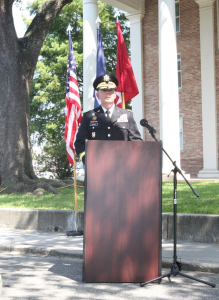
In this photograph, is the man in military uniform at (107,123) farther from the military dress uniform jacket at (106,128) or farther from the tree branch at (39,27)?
the tree branch at (39,27)

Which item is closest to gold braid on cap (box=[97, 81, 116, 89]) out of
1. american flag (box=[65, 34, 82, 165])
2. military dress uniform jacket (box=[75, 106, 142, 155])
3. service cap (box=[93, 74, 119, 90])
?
service cap (box=[93, 74, 119, 90])

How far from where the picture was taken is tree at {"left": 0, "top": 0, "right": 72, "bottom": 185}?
13.4m

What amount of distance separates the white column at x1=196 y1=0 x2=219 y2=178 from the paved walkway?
12828 mm

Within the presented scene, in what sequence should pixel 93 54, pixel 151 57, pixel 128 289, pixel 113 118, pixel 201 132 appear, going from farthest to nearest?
pixel 151 57 → pixel 201 132 → pixel 93 54 → pixel 113 118 → pixel 128 289

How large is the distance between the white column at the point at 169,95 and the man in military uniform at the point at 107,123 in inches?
440

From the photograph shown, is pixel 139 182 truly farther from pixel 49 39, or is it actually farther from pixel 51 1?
pixel 49 39

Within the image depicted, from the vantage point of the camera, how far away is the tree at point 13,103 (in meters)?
13.4

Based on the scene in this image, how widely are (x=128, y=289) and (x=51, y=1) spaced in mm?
11641

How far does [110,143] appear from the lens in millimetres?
5223

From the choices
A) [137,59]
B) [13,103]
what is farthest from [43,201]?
[137,59]

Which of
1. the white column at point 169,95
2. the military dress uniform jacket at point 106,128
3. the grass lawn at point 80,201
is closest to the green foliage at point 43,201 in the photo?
the grass lawn at point 80,201

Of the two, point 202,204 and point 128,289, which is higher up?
point 202,204

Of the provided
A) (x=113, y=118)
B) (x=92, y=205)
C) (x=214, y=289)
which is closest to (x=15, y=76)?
(x=113, y=118)

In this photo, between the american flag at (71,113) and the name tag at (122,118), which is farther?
the american flag at (71,113)
